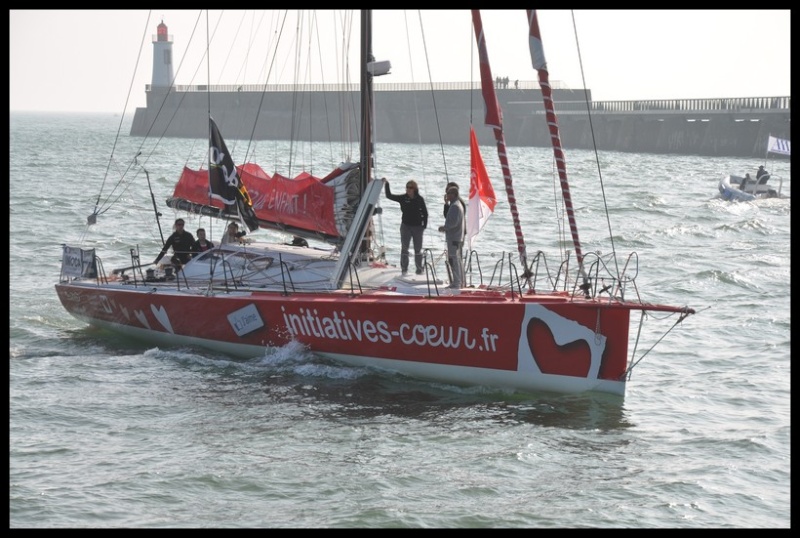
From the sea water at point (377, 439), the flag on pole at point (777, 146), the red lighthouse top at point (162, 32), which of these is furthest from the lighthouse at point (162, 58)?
the sea water at point (377, 439)

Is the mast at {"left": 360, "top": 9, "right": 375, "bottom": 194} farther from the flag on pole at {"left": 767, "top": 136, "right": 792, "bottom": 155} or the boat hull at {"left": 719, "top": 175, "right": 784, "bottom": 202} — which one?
the flag on pole at {"left": 767, "top": 136, "right": 792, "bottom": 155}

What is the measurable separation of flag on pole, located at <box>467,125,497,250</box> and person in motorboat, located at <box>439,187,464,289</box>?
0.13 meters

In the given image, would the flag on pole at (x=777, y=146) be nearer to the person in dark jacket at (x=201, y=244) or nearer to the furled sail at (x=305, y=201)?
the person in dark jacket at (x=201, y=244)

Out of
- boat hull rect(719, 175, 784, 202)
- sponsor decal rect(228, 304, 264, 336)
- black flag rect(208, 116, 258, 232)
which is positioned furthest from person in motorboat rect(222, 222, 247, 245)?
boat hull rect(719, 175, 784, 202)

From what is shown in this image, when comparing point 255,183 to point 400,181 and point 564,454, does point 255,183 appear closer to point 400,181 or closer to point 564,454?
point 564,454

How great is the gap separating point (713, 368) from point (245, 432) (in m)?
6.51

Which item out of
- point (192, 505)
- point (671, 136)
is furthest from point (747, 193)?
point (671, 136)

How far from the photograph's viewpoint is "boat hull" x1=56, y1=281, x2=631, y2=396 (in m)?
12.5

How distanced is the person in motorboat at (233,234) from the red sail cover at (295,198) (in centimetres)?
48

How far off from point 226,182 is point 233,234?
1090 millimetres

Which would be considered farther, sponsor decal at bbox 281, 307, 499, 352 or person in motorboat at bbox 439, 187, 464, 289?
person in motorboat at bbox 439, 187, 464, 289

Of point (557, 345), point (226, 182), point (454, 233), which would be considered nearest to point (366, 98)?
point (454, 233)

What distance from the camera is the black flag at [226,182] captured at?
15282 mm
